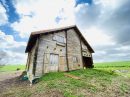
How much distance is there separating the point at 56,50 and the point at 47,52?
1735 millimetres

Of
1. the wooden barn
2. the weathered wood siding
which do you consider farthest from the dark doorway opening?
the wooden barn

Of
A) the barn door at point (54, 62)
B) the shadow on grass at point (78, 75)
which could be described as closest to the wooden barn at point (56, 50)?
the barn door at point (54, 62)

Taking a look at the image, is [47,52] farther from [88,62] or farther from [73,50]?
[88,62]

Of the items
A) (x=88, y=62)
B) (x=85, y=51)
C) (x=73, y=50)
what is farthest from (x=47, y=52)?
(x=88, y=62)

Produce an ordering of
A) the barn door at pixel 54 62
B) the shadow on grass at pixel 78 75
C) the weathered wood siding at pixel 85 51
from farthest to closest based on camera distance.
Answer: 1. the weathered wood siding at pixel 85 51
2. the barn door at pixel 54 62
3. the shadow on grass at pixel 78 75

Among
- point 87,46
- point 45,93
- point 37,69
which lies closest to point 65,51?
point 37,69

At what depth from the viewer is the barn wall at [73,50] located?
1995cm

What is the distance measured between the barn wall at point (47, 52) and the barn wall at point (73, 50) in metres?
1.60

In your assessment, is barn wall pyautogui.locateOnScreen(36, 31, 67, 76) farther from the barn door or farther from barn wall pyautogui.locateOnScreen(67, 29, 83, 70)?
barn wall pyautogui.locateOnScreen(67, 29, 83, 70)

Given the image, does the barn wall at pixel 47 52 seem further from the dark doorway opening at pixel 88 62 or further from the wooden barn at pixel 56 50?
the dark doorway opening at pixel 88 62

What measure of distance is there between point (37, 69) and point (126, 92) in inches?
371

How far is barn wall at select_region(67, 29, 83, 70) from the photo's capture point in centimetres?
1995

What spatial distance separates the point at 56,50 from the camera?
691 inches

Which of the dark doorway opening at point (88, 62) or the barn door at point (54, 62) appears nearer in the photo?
the barn door at point (54, 62)
